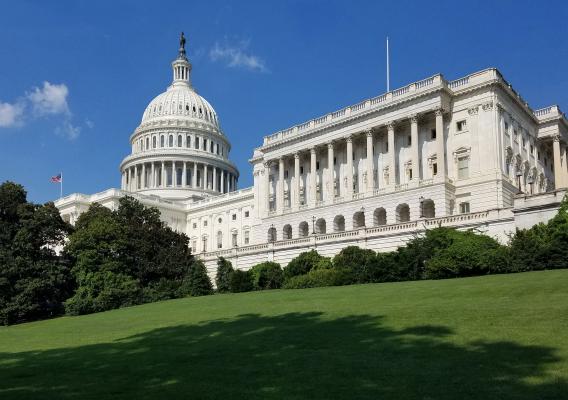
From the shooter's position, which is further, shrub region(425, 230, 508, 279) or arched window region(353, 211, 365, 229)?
arched window region(353, 211, 365, 229)

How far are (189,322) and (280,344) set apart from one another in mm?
12430

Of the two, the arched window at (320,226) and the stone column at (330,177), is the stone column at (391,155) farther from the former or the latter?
the arched window at (320,226)

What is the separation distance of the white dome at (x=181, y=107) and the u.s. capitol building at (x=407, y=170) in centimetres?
5891

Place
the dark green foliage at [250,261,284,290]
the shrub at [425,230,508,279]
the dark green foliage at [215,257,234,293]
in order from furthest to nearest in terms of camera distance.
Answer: the dark green foliage at [215,257,234,293] < the dark green foliage at [250,261,284,290] < the shrub at [425,230,508,279]

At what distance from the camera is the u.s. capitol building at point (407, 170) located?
64431 mm

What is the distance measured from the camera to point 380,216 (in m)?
77.8

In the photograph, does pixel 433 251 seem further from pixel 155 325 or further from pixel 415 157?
pixel 415 157

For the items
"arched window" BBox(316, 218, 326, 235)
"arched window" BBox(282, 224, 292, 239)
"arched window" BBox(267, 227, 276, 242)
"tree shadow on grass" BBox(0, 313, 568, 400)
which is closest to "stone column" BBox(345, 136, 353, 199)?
"arched window" BBox(316, 218, 326, 235)

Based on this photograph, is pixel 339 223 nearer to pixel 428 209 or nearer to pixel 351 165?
pixel 351 165

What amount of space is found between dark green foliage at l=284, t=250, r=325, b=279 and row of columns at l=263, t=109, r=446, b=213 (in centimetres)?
2059

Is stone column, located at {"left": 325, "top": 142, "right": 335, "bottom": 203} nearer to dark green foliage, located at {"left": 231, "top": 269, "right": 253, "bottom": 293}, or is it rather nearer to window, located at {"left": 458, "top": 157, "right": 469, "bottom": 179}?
window, located at {"left": 458, "top": 157, "right": 469, "bottom": 179}

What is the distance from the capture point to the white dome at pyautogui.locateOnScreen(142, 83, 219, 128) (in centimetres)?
15575

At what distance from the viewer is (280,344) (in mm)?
22156

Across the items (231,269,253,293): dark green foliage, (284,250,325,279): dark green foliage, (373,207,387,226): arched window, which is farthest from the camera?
(373,207,387,226): arched window
